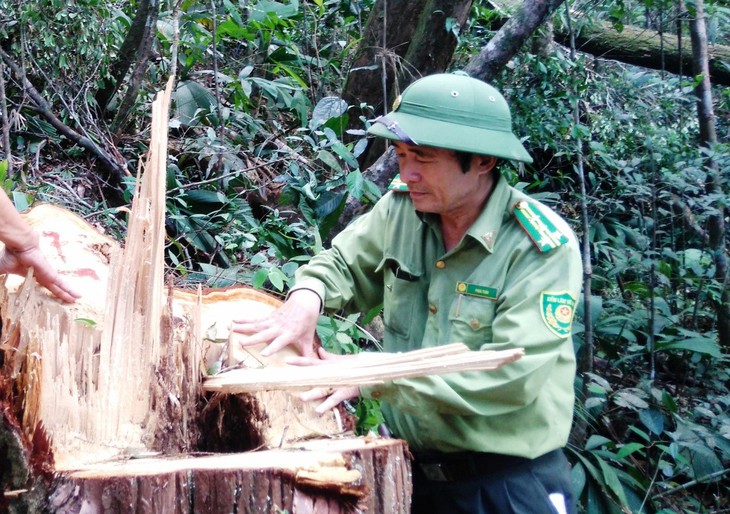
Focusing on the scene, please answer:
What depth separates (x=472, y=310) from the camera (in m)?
2.26

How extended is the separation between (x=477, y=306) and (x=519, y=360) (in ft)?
1.04

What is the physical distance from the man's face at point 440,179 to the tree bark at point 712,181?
3.06 meters

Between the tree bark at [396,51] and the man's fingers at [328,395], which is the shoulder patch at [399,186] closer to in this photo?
the man's fingers at [328,395]

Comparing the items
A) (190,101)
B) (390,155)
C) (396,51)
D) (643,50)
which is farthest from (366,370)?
(643,50)

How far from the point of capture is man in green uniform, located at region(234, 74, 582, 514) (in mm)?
2033

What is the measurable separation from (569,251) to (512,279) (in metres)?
0.19

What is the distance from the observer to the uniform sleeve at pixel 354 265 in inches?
102

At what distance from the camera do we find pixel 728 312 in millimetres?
5031

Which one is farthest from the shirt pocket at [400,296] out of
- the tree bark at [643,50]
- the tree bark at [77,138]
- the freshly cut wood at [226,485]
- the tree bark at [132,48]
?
the tree bark at [643,50]

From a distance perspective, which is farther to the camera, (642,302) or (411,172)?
(642,302)

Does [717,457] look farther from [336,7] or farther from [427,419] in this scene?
[336,7]

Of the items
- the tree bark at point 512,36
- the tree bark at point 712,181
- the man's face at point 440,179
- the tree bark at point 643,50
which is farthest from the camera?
the tree bark at point 643,50

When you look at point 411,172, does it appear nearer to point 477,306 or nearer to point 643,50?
point 477,306

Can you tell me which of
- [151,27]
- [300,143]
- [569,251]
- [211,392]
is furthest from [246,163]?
[569,251]
